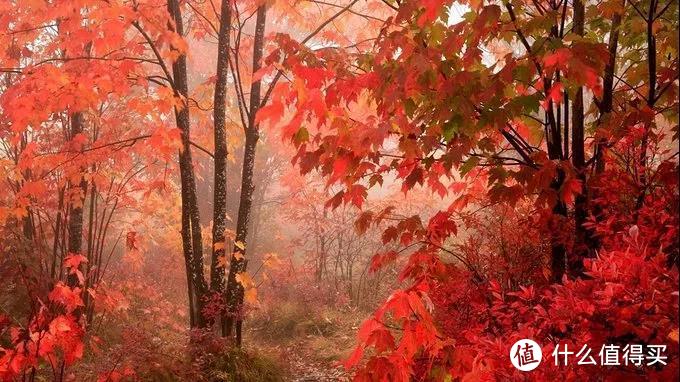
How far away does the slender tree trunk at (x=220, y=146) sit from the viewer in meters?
5.65

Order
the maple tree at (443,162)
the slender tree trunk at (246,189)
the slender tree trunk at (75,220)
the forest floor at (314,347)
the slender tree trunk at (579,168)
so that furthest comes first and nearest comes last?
1. the forest floor at (314,347)
2. the slender tree trunk at (75,220)
3. the slender tree trunk at (246,189)
4. the slender tree trunk at (579,168)
5. the maple tree at (443,162)

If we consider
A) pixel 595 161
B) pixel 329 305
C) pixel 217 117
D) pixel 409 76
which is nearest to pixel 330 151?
pixel 409 76

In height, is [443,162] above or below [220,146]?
below

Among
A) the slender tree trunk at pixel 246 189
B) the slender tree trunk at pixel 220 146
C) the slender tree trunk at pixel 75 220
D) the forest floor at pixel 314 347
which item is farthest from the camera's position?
the forest floor at pixel 314 347

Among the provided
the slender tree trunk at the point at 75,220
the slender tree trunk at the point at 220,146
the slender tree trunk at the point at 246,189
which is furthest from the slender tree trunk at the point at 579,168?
the slender tree trunk at the point at 75,220

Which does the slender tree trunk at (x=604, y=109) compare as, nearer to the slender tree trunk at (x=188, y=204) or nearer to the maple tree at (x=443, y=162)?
the maple tree at (x=443, y=162)

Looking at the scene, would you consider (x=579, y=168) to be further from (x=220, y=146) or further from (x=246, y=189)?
(x=220, y=146)

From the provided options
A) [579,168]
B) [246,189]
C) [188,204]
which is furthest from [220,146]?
[579,168]

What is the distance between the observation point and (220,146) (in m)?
5.76

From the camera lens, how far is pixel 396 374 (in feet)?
9.16

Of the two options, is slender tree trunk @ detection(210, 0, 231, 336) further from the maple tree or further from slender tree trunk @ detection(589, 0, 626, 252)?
slender tree trunk @ detection(589, 0, 626, 252)

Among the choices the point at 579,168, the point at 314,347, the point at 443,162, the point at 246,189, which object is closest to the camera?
the point at 579,168

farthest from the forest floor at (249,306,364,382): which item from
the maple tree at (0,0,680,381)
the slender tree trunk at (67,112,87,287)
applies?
the slender tree trunk at (67,112,87,287)

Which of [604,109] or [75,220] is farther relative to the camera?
[75,220]
